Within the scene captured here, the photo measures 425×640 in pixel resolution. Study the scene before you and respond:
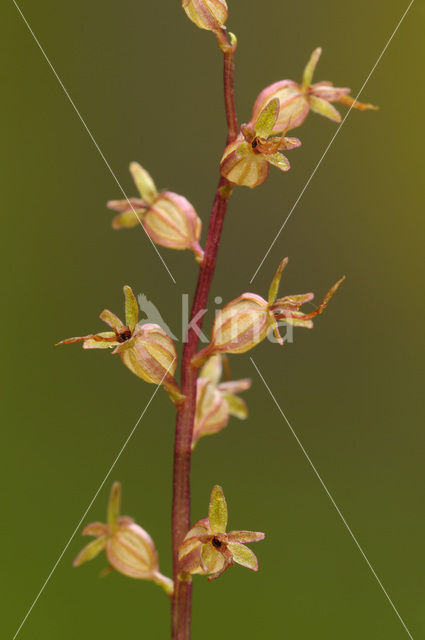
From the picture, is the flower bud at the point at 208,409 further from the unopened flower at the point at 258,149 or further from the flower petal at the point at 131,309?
the unopened flower at the point at 258,149

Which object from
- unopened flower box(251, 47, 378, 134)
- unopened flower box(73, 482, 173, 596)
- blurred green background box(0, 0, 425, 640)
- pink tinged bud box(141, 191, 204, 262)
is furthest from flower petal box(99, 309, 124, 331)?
blurred green background box(0, 0, 425, 640)

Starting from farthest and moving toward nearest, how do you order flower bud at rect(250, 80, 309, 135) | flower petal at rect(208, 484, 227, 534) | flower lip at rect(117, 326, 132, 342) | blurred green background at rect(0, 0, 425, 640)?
blurred green background at rect(0, 0, 425, 640), flower bud at rect(250, 80, 309, 135), flower lip at rect(117, 326, 132, 342), flower petal at rect(208, 484, 227, 534)

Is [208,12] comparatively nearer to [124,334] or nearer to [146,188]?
[146,188]

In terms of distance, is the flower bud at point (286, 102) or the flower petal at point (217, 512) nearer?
the flower petal at point (217, 512)

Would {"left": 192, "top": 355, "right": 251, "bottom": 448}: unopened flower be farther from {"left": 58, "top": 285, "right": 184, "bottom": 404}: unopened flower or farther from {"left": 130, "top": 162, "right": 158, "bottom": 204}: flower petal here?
{"left": 130, "top": 162, "right": 158, "bottom": 204}: flower petal

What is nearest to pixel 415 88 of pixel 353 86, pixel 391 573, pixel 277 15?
pixel 353 86

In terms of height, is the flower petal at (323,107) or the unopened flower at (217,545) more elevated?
the flower petal at (323,107)

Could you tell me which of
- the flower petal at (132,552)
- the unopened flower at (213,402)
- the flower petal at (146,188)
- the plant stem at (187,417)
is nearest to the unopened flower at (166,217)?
the flower petal at (146,188)
